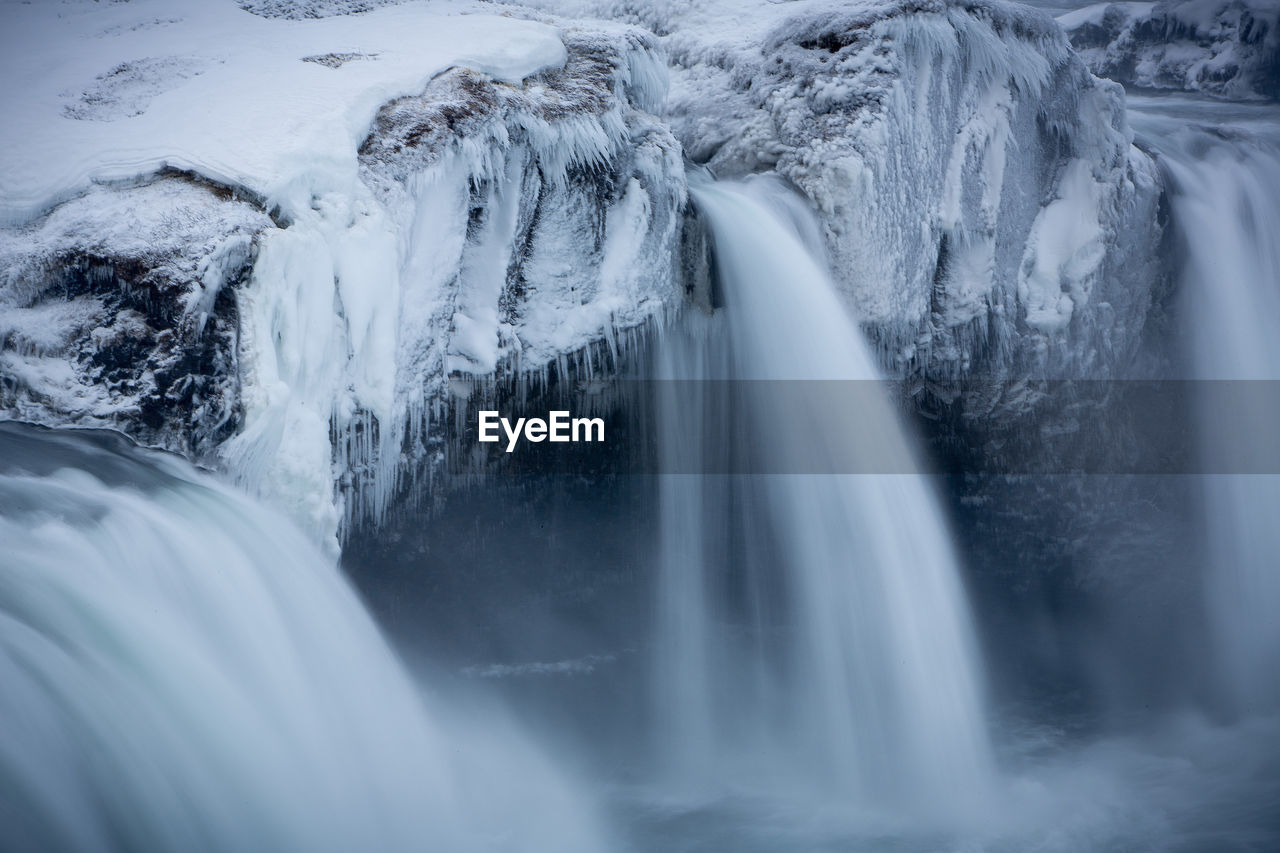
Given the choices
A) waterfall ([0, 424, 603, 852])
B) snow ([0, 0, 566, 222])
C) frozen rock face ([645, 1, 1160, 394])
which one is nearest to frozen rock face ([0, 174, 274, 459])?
waterfall ([0, 424, 603, 852])

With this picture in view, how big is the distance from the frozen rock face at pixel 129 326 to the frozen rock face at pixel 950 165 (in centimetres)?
326

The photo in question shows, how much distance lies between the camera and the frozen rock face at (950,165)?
5.39m

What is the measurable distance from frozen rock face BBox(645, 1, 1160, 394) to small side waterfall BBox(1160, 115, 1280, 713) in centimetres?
44

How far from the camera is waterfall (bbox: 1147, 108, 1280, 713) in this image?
6742mm

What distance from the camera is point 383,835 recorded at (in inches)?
127

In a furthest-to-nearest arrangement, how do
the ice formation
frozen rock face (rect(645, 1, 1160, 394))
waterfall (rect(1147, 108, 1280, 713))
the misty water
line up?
1. waterfall (rect(1147, 108, 1280, 713))
2. frozen rock face (rect(645, 1, 1160, 394))
3. the ice formation
4. the misty water

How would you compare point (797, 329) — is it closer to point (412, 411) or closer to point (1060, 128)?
point (412, 411)

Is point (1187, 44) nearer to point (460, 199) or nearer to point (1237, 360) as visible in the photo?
point (1237, 360)

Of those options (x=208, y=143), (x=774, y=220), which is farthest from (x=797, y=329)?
(x=208, y=143)

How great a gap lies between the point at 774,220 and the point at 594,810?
314 centimetres

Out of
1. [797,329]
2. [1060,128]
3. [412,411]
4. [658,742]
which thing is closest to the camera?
[412,411]

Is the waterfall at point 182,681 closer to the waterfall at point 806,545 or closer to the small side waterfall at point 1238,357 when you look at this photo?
the waterfall at point 806,545

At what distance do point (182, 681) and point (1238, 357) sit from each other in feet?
22.6

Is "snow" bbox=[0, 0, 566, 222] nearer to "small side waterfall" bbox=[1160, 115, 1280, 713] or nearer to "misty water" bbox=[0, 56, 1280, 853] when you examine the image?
"misty water" bbox=[0, 56, 1280, 853]
